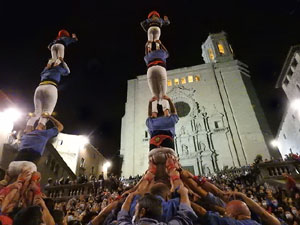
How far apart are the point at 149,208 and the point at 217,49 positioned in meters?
46.7

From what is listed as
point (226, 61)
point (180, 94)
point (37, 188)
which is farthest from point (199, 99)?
point (37, 188)

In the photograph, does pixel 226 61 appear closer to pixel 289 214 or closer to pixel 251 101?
pixel 251 101

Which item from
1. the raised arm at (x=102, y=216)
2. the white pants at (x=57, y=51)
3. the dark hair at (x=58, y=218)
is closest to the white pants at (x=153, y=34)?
the white pants at (x=57, y=51)

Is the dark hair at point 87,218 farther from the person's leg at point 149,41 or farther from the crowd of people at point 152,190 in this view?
the person's leg at point 149,41

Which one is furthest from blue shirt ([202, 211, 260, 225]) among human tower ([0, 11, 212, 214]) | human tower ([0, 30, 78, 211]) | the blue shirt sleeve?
human tower ([0, 30, 78, 211])

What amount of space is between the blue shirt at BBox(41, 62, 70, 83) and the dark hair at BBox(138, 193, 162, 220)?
6.77 meters

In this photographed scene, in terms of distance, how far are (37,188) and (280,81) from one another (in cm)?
4062

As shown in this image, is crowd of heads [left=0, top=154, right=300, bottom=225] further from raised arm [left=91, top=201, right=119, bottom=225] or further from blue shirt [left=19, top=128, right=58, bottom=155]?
blue shirt [left=19, top=128, right=58, bottom=155]

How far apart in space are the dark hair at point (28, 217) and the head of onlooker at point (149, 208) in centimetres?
192

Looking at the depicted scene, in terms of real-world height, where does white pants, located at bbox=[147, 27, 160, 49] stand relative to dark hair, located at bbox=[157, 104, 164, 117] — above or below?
above

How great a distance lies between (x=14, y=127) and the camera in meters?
25.1

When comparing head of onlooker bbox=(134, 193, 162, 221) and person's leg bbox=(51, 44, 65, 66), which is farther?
person's leg bbox=(51, 44, 65, 66)

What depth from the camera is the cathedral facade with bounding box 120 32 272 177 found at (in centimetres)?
3319

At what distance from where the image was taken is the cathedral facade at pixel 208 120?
33188 millimetres
